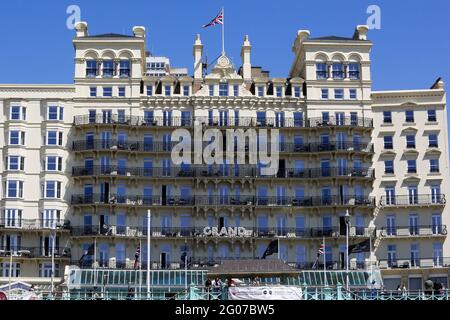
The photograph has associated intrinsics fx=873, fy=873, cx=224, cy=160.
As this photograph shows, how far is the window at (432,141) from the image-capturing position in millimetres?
92562

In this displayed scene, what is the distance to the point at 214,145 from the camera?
90.2 metres

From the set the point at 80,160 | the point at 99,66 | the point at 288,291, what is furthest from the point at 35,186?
the point at 288,291

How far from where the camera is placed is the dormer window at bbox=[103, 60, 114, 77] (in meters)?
92.1

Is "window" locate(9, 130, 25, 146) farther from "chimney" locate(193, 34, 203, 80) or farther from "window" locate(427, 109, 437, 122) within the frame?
"window" locate(427, 109, 437, 122)

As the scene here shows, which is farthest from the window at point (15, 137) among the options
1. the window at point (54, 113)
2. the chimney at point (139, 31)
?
the chimney at point (139, 31)

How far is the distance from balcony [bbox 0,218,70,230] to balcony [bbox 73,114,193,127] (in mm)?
10241

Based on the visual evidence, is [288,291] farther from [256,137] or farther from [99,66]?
[99,66]

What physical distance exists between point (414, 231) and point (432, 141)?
996 cm

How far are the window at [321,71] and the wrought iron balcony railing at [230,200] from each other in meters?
13.2

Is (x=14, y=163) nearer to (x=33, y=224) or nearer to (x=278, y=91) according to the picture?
(x=33, y=224)

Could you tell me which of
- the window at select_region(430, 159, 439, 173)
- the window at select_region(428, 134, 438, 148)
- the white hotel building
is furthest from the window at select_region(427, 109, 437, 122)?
the window at select_region(430, 159, 439, 173)

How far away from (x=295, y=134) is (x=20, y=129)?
93.8ft

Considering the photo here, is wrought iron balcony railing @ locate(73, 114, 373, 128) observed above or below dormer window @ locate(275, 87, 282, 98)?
below

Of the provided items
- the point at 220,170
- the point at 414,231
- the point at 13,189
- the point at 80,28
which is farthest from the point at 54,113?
the point at 414,231
